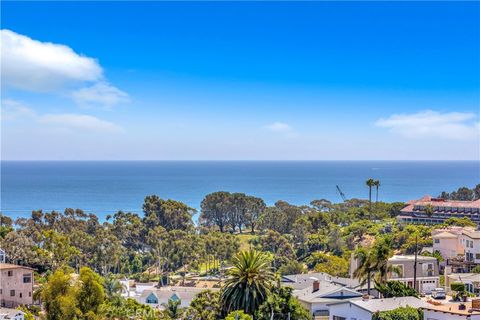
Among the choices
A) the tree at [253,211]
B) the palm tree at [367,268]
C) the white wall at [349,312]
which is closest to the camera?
the white wall at [349,312]

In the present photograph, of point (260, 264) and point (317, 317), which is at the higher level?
point (260, 264)

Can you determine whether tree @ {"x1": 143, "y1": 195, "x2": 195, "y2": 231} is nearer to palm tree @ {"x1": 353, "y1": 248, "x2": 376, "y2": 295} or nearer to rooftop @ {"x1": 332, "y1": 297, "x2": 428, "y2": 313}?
palm tree @ {"x1": 353, "y1": 248, "x2": 376, "y2": 295}

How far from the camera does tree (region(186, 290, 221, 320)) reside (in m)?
44.8

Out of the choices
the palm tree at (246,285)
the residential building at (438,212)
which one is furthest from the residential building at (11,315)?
the residential building at (438,212)

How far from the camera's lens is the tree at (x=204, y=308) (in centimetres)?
4478

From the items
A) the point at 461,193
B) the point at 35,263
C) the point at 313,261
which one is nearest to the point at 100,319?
the point at 35,263

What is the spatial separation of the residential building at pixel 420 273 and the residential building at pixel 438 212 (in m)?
44.4

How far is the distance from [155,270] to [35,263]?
23.7 metres

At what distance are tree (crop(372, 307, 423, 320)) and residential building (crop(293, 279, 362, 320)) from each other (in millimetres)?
5211

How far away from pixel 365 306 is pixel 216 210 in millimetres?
81106

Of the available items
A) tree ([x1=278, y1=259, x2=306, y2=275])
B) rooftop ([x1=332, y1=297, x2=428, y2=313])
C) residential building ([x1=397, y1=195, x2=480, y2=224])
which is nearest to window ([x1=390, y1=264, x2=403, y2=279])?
rooftop ([x1=332, y1=297, x2=428, y2=313])

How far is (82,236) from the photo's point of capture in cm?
8531

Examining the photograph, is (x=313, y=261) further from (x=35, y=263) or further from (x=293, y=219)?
(x=35, y=263)

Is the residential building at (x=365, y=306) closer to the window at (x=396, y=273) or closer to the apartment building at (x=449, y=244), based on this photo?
the window at (x=396, y=273)
